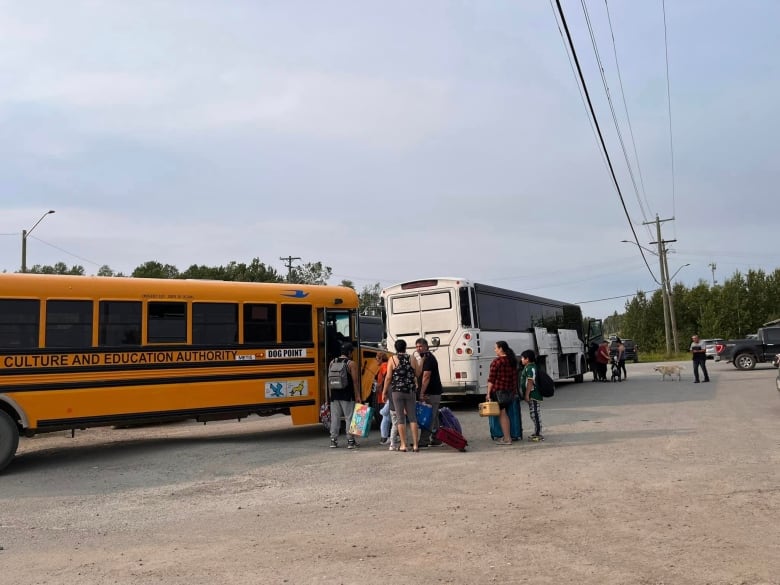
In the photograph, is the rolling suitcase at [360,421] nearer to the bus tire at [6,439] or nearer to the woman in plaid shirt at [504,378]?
the woman in plaid shirt at [504,378]

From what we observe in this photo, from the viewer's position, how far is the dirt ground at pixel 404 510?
15.6 ft

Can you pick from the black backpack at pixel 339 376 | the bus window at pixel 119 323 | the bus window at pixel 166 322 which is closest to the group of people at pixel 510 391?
the black backpack at pixel 339 376

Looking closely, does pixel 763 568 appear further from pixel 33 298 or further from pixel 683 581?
pixel 33 298

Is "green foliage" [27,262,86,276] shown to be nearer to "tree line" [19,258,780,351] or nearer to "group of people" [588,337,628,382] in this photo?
"tree line" [19,258,780,351]

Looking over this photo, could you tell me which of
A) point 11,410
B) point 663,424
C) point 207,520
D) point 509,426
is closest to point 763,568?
point 207,520

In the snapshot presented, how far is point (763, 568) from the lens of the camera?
4.48 meters

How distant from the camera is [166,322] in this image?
10430mm

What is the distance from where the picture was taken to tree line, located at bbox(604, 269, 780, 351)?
6222cm

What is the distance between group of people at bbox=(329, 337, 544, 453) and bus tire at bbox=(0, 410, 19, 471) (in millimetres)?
4554

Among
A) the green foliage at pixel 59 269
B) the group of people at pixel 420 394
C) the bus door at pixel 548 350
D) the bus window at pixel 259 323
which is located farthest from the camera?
the green foliage at pixel 59 269

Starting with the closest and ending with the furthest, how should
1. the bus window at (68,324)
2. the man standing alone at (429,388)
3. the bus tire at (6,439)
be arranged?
the bus tire at (6,439), the bus window at (68,324), the man standing alone at (429,388)

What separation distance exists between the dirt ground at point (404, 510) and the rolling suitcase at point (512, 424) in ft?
1.72

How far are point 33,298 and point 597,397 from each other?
568 inches

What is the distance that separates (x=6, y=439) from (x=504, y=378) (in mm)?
7246
